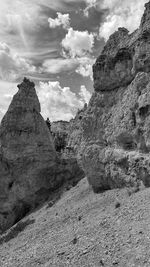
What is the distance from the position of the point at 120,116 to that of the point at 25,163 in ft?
28.3

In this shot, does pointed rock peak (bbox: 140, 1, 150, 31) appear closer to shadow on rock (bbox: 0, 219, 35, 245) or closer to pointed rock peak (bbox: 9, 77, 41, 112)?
pointed rock peak (bbox: 9, 77, 41, 112)

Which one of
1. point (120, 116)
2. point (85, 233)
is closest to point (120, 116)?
point (120, 116)

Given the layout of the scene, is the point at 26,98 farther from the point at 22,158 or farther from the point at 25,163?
the point at 25,163

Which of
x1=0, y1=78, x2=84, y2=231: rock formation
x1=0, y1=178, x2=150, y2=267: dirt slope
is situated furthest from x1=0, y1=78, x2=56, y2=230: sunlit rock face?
x1=0, y1=178, x2=150, y2=267: dirt slope

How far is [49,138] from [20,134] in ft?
6.96

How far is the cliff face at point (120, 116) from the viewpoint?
16.5 metres

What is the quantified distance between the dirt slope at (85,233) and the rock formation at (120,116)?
1.10 m

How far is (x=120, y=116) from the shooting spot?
18.2m

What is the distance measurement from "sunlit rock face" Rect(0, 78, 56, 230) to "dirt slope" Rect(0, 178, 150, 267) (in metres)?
2.95

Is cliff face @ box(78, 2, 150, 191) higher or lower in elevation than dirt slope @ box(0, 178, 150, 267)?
higher

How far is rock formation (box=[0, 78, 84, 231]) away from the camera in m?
23.3

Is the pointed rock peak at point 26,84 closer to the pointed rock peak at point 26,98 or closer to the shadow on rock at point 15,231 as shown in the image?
the pointed rock peak at point 26,98

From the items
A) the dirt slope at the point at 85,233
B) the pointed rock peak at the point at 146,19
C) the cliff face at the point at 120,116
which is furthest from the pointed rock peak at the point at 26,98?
the pointed rock peak at the point at 146,19

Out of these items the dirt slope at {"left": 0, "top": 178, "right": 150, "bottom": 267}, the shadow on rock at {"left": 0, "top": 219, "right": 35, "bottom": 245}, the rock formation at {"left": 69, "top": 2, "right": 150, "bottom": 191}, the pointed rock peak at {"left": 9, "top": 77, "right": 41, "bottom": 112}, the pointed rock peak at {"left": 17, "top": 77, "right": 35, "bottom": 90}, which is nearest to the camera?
the dirt slope at {"left": 0, "top": 178, "right": 150, "bottom": 267}
